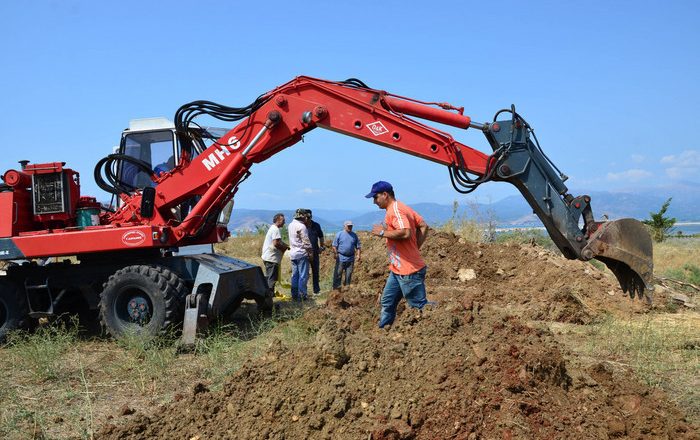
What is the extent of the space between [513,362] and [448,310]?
1446mm

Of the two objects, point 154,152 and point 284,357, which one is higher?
point 154,152

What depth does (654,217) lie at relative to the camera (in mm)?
29484

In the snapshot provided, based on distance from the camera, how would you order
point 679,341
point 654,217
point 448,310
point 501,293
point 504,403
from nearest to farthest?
point 504,403, point 448,310, point 679,341, point 501,293, point 654,217

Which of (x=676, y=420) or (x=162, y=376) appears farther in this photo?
(x=162, y=376)

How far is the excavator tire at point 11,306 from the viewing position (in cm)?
839

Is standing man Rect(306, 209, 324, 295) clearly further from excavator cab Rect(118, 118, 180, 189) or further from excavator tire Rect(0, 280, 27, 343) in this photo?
excavator tire Rect(0, 280, 27, 343)

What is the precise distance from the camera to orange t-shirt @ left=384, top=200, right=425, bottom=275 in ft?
21.8

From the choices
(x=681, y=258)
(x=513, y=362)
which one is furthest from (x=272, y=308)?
→ (x=681, y=258)

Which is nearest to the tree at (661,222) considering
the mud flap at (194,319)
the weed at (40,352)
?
the mud flap at (194,319)

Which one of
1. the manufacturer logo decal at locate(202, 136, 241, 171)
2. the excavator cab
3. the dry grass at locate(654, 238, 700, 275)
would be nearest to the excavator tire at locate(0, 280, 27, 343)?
the excavator cab

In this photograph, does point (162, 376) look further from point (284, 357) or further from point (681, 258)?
point (681, 258)

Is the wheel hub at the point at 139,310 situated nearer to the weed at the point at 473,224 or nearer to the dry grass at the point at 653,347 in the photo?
the dry grass at the point at 653,347

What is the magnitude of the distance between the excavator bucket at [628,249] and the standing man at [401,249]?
1905 millimetres

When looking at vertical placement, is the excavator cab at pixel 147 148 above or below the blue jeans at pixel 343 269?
above
